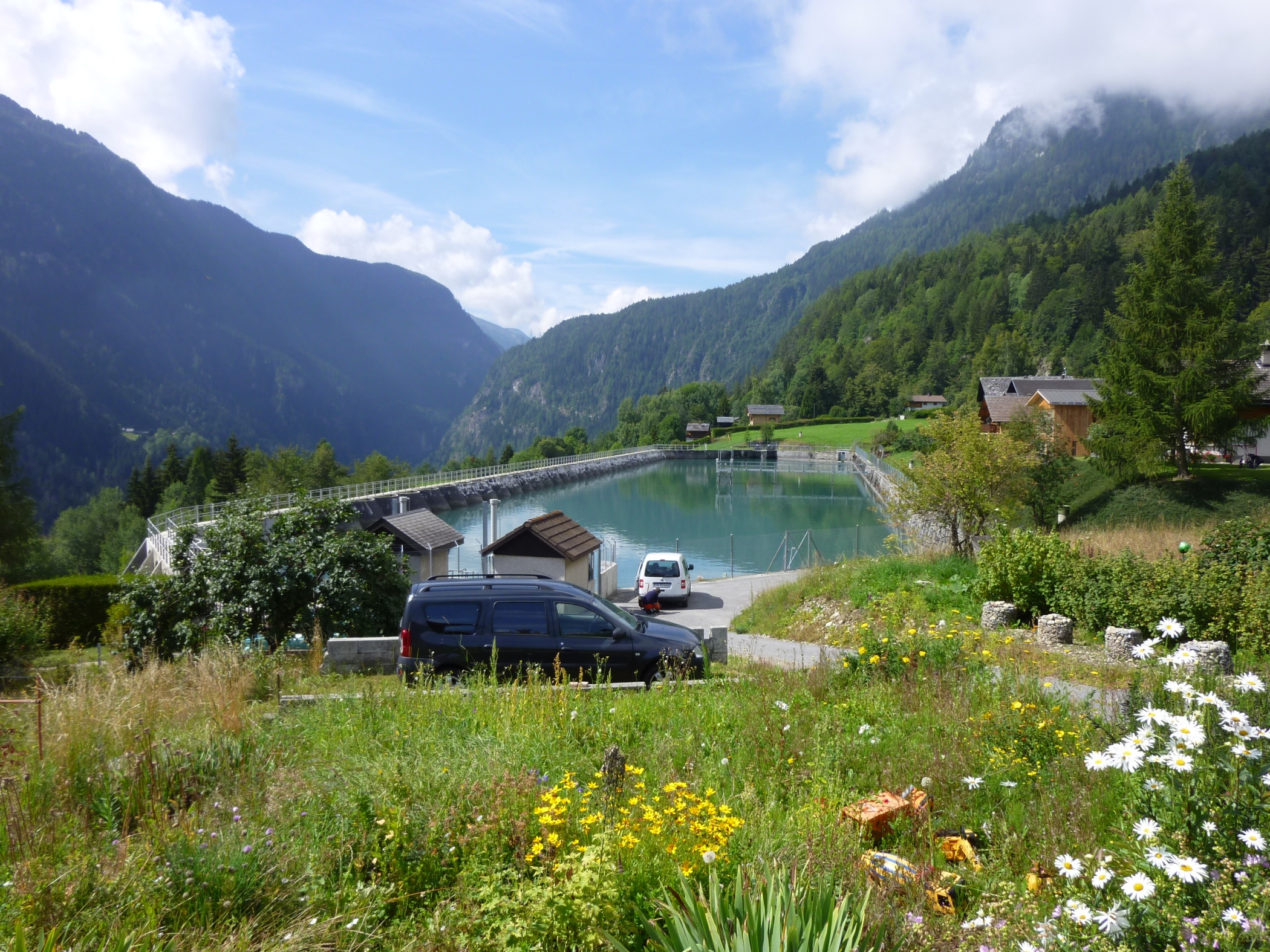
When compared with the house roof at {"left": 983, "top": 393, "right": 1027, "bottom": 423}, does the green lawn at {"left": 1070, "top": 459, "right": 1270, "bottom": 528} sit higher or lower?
lower

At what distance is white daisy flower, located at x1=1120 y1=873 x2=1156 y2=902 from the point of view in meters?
2.43

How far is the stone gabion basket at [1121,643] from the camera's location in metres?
9.12

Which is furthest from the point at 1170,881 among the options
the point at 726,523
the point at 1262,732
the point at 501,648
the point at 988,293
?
the point at 988,293

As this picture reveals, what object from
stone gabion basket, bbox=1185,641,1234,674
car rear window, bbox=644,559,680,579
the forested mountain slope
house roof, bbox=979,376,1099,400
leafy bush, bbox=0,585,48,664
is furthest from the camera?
the forested mountain slope

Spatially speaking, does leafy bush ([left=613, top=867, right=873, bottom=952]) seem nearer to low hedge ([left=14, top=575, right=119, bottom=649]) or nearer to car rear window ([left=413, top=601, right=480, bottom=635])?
car rear window ([left=413, top=601, right=480, bottom=635])

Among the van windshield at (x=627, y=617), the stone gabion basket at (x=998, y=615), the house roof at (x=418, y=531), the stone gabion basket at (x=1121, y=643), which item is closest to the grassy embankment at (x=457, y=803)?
the van windshield at (x=627, y=617)

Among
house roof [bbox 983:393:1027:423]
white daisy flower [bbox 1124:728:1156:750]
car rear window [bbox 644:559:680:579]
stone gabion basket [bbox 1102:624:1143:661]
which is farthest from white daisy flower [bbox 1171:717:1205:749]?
house roof [bbox 983:393:1027:423]

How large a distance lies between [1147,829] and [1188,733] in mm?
387

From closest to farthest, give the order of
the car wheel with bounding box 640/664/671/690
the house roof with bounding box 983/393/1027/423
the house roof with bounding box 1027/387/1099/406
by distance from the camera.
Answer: the car wheel with bounding box 640/664/671/690
the house roof with bounding box 1027/387/1099/406
the house roof with bounding box 983/393/1027/423

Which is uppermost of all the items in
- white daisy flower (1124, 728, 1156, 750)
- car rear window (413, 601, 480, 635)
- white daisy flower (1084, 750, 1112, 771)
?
white daisy flower (1124, 728, 1156, 750)

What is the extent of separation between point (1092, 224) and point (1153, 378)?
128 m

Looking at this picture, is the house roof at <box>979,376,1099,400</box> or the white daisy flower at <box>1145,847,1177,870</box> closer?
the white daisy flower at <box>1145,847,1177,870</box>

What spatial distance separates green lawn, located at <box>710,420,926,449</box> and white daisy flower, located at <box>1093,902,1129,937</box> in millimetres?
97412

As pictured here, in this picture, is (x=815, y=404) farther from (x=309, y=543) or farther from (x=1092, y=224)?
(x=309, y=543)
